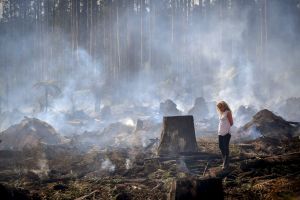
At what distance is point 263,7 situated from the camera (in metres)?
46.1

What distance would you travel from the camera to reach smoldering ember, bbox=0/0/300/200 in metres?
9.34

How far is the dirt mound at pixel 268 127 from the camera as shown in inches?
654

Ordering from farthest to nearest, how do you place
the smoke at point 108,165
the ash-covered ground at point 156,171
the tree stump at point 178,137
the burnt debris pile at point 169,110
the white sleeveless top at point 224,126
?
the burnt debris pile at point 169,110 → the tree stump at point 178,137 → the smoke at point 108,165 → the white sleeveless top at point 224,126 → the ash-covered ground at point 156,171

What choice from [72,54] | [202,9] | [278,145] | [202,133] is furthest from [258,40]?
[278,145]

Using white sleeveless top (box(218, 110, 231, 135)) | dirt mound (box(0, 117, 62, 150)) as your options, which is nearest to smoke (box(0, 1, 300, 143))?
dirt mound (box(0, 117, 62, 150))

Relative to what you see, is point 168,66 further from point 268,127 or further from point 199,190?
point 199,190

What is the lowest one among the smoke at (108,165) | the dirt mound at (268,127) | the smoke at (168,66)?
the smoke at (108,165)

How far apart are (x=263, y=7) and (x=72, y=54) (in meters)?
32.5

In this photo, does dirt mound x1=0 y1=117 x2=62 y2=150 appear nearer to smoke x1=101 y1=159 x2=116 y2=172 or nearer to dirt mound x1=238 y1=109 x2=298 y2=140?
smoke x1=101 y1=159 x2=116 y2=172

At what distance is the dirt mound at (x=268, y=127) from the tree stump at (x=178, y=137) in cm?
530

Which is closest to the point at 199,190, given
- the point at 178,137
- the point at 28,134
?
the point at 178,137

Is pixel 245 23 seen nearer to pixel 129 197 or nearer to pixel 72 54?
pixel 72 54

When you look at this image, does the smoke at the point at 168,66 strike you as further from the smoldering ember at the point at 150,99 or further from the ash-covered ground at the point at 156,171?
the ash-covered ground at the point at 156,171

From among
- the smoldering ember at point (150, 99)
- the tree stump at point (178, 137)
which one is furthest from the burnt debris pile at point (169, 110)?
the tree stump at point (178, 137)
